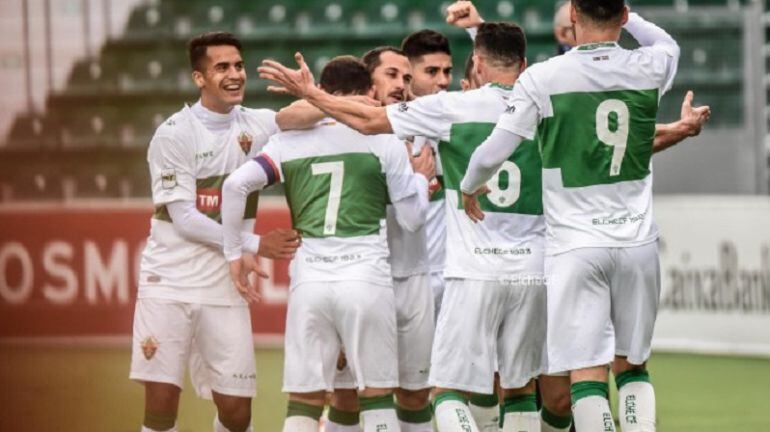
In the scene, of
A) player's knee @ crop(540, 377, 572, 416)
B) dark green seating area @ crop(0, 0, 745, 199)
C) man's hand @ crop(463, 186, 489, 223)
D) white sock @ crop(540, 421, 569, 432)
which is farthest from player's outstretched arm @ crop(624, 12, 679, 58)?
dark green seating area @ crop(0, 0, 745, 199)

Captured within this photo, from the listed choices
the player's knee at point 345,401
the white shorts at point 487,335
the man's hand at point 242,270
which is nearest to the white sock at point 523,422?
the white shorts at point 487,335

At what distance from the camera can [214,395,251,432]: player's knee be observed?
7.01 metres

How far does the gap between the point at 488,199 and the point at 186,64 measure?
11762 mm

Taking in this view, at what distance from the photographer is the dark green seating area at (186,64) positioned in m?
16.3

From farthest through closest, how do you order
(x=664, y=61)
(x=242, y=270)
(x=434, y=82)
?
1. (x=434, y=82)
2. (x=242, y=270)
3. (x=664, y=61)

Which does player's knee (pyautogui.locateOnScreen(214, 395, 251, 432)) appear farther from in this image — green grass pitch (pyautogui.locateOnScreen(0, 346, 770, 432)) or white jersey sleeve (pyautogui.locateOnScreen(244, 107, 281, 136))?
green grass pitch (pyautogui.locateOnScreen(0, 346, 770, 432))

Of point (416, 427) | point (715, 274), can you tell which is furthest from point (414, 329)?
point (715, 274)

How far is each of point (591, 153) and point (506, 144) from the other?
344mm

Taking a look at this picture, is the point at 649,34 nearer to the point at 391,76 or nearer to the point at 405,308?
the point at 391,76

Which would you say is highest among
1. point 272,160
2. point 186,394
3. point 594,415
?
point 272,160

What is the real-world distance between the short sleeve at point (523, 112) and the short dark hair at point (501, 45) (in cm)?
54

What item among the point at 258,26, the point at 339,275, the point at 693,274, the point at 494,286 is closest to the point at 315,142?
the point at 339,275

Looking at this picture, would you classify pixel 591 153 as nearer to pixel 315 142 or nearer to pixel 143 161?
pixel 315 142

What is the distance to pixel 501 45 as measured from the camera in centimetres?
654
